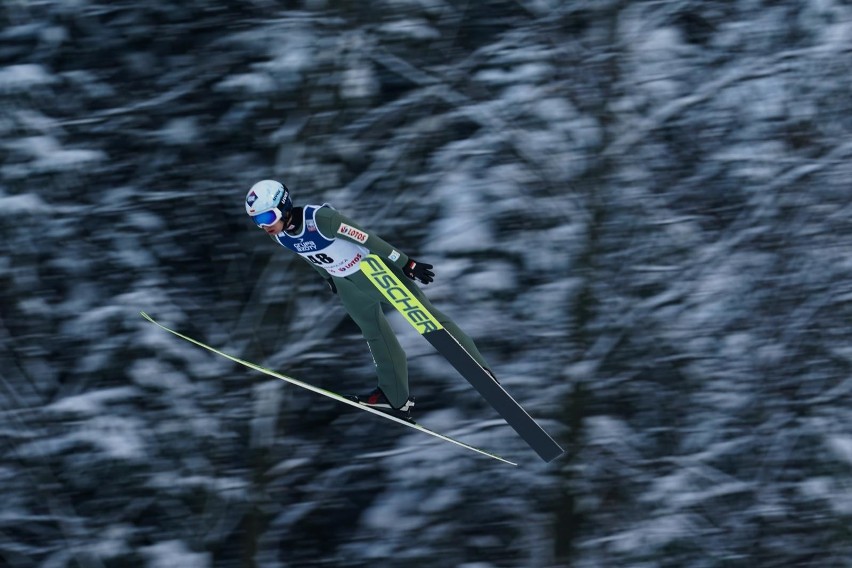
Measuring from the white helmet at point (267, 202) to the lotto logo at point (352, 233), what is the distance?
A: 237mm

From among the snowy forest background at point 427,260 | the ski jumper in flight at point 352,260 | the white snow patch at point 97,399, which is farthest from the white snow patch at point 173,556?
the ski jumper in flight at point 352,260

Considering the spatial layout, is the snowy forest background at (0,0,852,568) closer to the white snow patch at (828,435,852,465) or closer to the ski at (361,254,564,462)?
the white snow patch at (828,435,852,465)

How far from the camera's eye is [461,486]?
8.03m

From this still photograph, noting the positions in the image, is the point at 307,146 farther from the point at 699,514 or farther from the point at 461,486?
the point at 699,514

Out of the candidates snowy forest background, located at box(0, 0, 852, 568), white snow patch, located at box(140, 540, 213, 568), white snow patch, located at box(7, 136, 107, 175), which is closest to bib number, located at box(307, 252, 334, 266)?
snowy forest background, located at box(0, 0, 852, 568)

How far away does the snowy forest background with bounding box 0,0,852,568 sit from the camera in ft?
24.2

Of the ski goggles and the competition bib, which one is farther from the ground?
the ski goggles

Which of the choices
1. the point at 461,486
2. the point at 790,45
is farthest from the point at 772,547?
the point at 790,45

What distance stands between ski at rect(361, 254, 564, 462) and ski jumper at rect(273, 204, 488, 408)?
0.11ft

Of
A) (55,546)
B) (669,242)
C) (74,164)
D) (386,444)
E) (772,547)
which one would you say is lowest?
(772,547)

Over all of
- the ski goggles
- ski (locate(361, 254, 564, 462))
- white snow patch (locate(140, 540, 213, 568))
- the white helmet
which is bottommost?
white snow patch (locate(140, 540, 213, 568))

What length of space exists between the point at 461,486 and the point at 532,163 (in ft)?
7.45

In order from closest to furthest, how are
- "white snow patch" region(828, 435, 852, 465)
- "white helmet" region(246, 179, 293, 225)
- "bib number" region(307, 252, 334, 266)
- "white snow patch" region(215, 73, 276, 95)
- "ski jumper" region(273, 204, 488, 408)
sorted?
"white helmet" region(246, 179, 293, 225), "ski jumper" region(273, 204, 488, 408), "bib number" region(307, 252, 334, 266), "white snow patch" region(215, 73, 276, 95), "white snow patch" region(828, 435, 852, 465)

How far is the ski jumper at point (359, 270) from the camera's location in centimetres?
484
